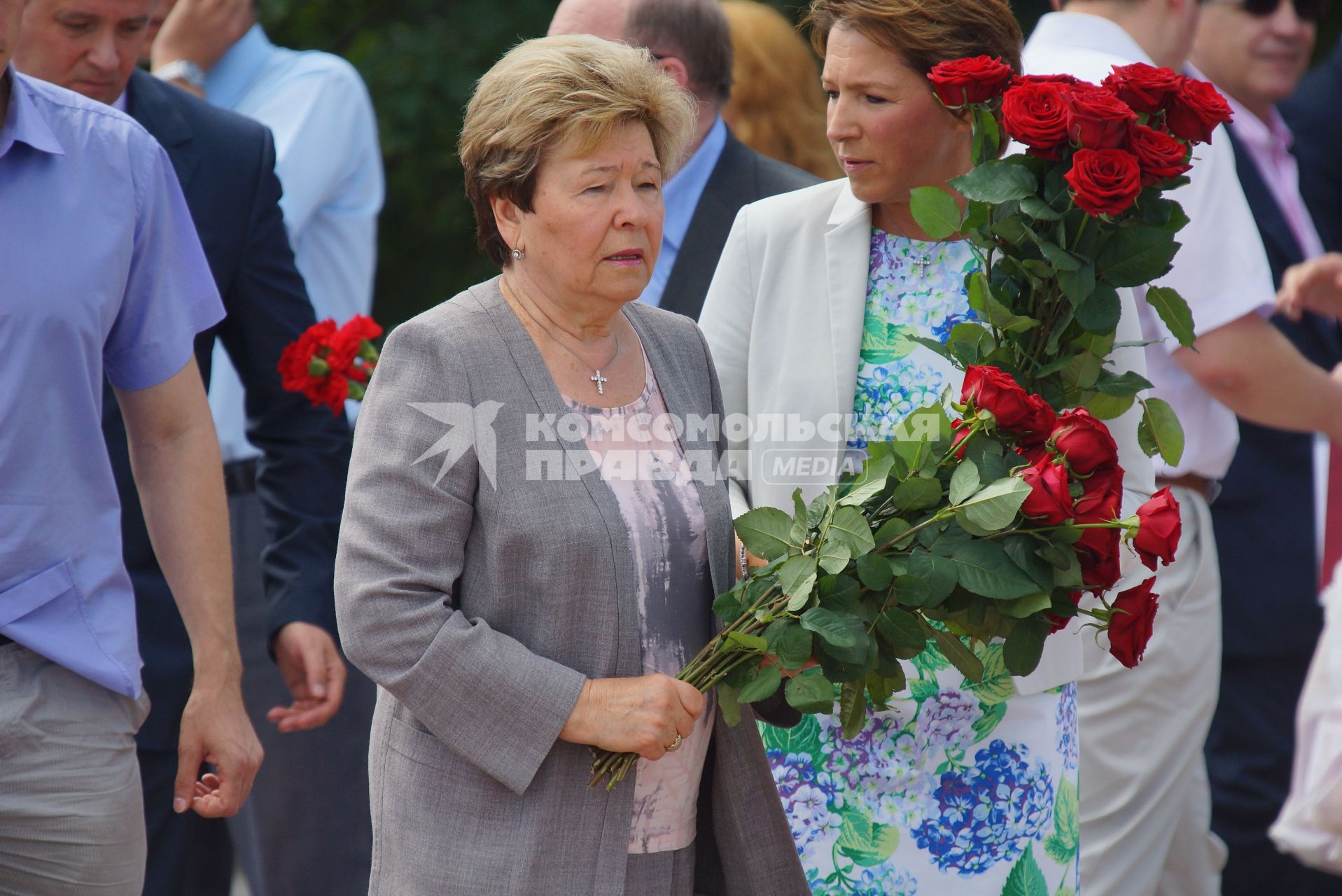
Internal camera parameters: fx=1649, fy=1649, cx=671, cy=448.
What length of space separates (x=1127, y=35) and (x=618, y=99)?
71.6 inches

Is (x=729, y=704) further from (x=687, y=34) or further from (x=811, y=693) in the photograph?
(x=687, y=34)

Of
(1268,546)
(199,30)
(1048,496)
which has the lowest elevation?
(1268,546)

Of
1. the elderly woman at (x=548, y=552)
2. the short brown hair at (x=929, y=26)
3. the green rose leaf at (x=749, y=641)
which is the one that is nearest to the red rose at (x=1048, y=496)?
the green rose leaf at (x=749, y=641)

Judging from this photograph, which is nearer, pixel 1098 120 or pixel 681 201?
pixel 1098 120

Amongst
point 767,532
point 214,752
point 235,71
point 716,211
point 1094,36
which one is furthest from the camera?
point 235,71

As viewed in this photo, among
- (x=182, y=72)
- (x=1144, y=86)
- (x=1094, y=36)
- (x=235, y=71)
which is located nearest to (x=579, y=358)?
(x=1144, y=86)

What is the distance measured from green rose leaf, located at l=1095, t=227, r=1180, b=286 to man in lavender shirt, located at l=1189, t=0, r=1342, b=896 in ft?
6.97

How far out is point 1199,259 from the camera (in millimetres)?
3637

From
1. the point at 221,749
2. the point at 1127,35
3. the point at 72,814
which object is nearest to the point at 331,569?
the point at 221,749

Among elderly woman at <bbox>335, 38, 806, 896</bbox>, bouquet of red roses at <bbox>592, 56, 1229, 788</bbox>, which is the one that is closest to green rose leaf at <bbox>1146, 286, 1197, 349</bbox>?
bouquet of red roses at <bbox>592, 56, 1229, 788</bbox>

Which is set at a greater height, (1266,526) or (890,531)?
(890,531)

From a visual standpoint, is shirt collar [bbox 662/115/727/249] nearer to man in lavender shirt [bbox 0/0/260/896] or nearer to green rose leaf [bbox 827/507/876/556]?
man in lavender shirt [bbox 0/0/260/896]

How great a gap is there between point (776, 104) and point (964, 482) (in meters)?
3.12

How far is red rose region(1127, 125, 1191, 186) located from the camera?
8.16ft
